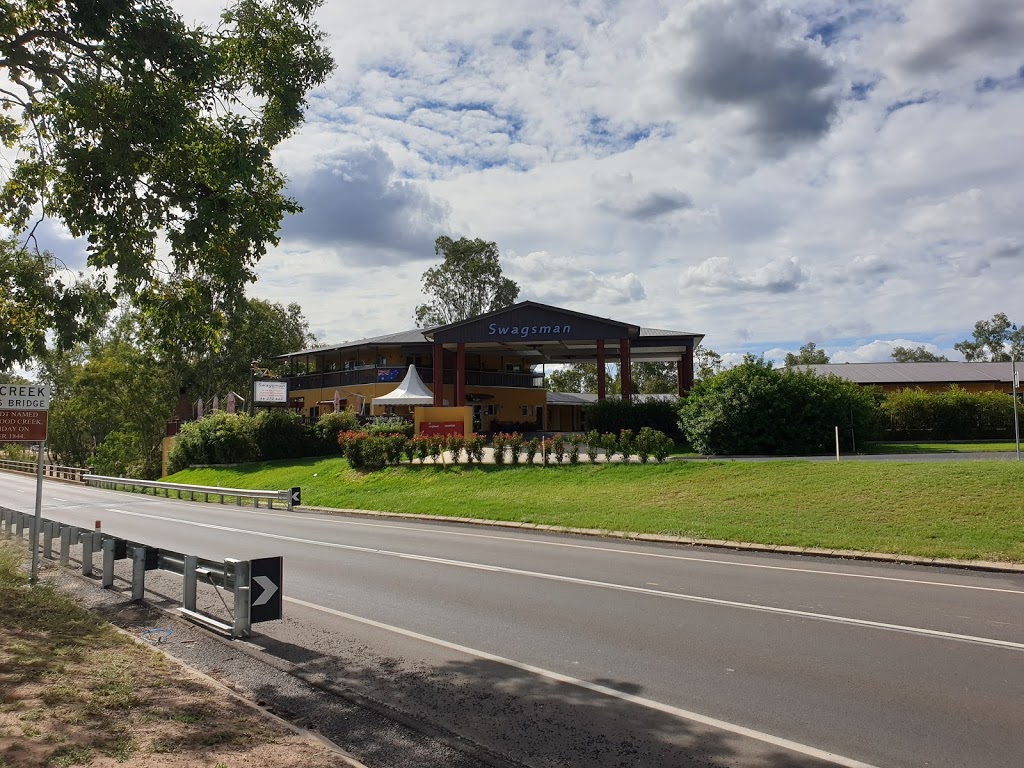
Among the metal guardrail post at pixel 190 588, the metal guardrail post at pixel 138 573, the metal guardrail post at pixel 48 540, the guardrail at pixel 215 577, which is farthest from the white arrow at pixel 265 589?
the metal guardrail post at pixel 48 540

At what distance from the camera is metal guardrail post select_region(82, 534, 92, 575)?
11.0 meters

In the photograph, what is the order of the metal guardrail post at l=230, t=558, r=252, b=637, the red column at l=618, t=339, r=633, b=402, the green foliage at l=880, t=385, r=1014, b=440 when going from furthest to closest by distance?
the red column at l=618, t=339, r=633, b=402 → the green foliage at l=880, t=385, r=1014, b=440 → the metal guardrail post at l=230, t=558, r=252, b=637

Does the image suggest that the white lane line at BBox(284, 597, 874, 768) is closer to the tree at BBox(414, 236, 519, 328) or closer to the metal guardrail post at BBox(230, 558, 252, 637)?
the metal guardrail post at BBox(230, 558, 252, 637)

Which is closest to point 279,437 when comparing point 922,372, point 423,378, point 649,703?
point 423,378

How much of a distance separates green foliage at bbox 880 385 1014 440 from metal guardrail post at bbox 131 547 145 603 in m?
28.3

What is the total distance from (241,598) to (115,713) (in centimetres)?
262

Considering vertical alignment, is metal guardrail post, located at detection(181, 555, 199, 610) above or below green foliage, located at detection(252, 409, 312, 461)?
below

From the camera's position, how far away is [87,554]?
1113cm

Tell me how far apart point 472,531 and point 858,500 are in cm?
796

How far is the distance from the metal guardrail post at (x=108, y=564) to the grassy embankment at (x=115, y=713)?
9.46 feet

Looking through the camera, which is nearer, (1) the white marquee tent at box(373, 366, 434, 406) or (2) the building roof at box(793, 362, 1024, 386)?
(1) the white marquee tent at box(373, 366, 434, 406)

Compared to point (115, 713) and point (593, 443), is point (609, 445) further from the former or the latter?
point (115, 713)

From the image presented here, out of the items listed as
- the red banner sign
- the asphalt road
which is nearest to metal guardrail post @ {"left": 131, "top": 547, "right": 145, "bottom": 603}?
the asphalt road

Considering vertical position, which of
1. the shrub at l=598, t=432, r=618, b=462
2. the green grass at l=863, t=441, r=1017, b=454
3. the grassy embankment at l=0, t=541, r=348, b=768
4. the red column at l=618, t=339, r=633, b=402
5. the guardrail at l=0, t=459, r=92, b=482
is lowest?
the guardrail at l=0, t=459, r=92, b=482
